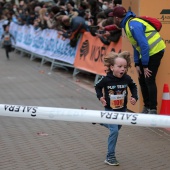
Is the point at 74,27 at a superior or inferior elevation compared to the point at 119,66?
inferior

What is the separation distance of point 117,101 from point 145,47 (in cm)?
159

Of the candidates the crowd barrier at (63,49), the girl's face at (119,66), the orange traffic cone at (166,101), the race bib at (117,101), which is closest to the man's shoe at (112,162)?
the race bib at (117,101)

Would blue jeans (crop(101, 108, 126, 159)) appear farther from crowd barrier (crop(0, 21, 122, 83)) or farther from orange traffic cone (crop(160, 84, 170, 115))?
crowd barrier (crop(0, 21, 122, 83))

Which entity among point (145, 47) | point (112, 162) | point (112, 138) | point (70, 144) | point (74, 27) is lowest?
point (70, 144)

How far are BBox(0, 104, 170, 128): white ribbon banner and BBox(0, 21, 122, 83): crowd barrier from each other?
5089 mm

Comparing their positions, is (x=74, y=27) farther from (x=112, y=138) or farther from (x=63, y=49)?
(x=112, y=138)

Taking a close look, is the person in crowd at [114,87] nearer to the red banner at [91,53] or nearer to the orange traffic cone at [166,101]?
the orange traffic cone at [166,101]

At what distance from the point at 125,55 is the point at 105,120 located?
4.13 ft

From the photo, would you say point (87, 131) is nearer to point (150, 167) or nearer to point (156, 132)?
point (156, 132)

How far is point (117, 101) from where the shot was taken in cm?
505

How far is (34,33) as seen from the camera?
1548 centimetres

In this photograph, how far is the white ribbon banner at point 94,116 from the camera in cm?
380

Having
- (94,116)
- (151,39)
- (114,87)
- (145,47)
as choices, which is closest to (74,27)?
(151,39)

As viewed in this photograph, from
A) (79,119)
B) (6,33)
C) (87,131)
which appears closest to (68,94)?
(87,131)
